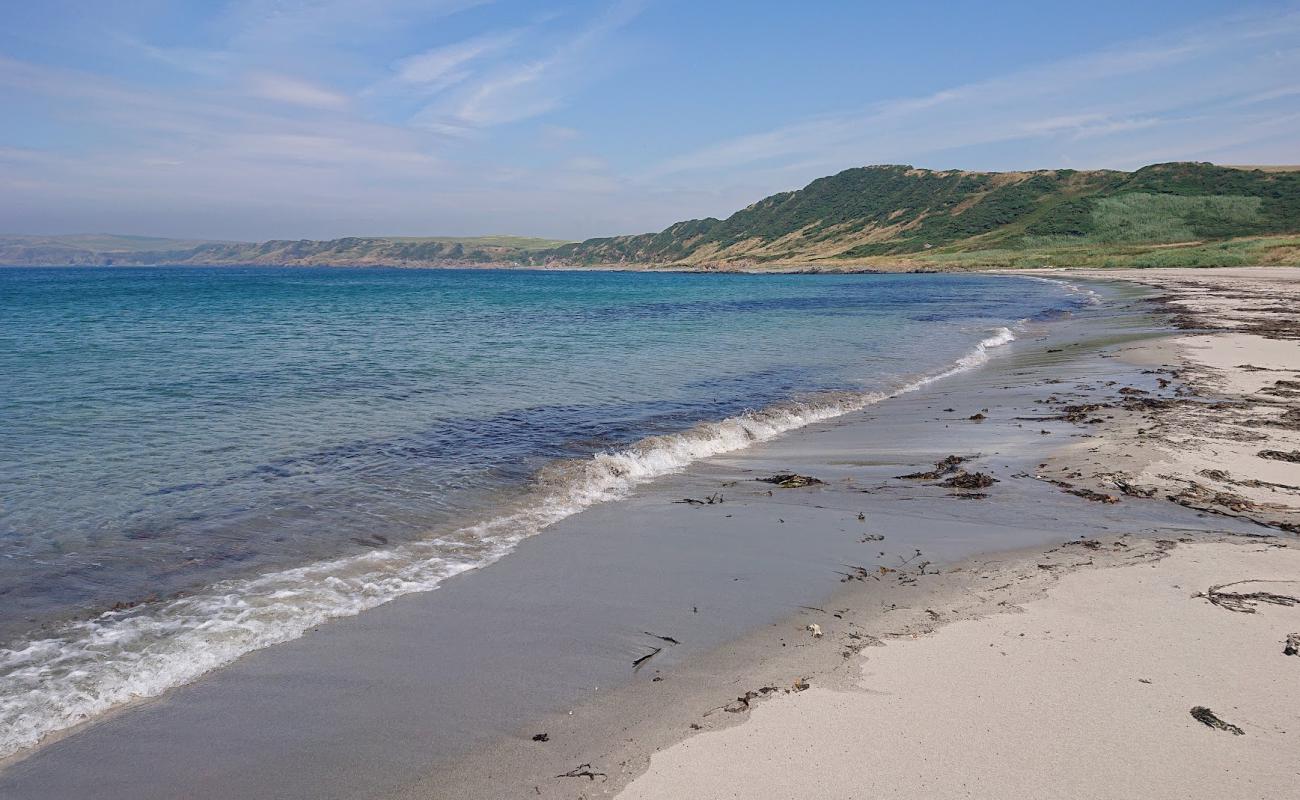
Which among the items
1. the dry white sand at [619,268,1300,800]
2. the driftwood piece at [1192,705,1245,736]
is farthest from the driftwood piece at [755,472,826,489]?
the driftwood piece at [1192,705,1245,736]

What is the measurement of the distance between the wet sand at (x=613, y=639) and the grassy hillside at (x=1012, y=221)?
70.6 m

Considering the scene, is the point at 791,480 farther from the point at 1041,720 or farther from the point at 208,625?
the point at 208,625

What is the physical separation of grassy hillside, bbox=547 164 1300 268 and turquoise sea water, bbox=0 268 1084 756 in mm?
66216

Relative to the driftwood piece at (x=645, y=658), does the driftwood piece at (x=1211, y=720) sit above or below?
above

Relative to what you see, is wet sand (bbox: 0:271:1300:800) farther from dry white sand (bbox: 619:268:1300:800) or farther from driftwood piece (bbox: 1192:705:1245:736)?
driftwood piece (bbox: 1192:705:1245:736)

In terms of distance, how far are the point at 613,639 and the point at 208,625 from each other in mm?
3090

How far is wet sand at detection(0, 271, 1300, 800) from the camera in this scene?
3.80 meters

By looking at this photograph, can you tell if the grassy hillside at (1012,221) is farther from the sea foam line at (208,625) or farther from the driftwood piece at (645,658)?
the driftwood piece at (645,658)

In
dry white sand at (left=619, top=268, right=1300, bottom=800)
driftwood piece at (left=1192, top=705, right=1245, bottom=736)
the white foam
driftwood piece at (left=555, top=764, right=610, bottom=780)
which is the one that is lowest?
driftwood piece at (left=555, top=764, right=610, bottom=780)

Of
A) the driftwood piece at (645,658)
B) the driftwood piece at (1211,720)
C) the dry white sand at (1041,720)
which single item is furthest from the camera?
the driftwood piece at (645,658)

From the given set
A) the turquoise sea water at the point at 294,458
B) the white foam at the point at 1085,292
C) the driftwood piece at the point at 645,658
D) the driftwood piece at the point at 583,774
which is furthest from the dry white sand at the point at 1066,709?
the white foam at the point at 1085,292

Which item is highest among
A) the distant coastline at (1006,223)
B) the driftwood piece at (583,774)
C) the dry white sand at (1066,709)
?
the distant coastline at (1006,223)

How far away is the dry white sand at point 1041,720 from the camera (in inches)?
136

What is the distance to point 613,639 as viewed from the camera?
17.0 ft
